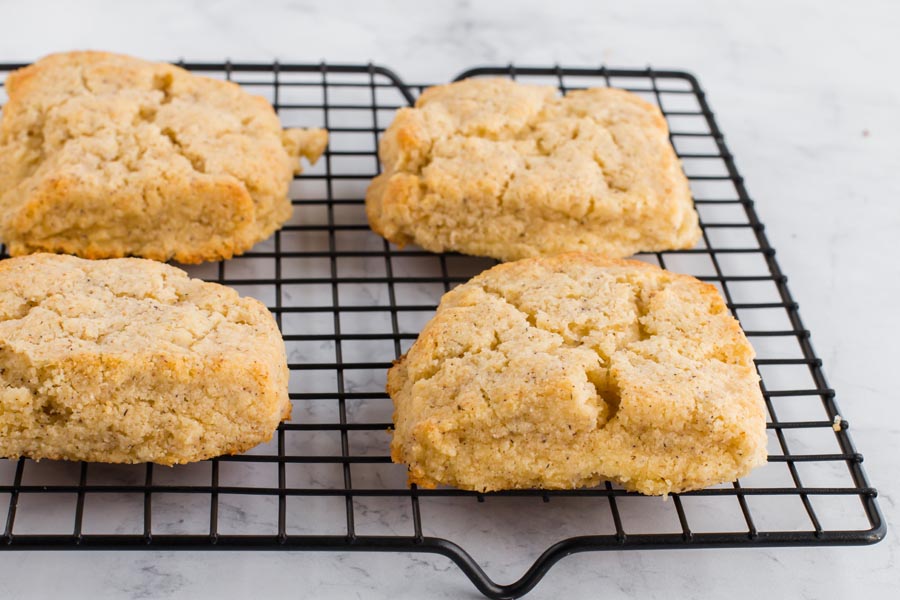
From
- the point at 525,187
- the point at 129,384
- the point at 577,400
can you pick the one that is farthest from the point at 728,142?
the point at 129,384

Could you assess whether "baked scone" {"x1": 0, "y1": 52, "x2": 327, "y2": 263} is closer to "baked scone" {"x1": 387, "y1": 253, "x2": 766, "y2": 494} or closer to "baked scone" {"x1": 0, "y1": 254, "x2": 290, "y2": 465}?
"baked scone" {"x1": 0, "y1": 254, "x2": 290, "y2": 465}

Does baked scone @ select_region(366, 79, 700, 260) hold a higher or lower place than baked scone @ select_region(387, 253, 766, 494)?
higher

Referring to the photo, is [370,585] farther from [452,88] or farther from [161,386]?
[452,88]

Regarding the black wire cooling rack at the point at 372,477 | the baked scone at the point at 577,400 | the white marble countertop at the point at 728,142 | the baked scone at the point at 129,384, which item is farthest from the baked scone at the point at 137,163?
the white marble countertop at the point at 728,142

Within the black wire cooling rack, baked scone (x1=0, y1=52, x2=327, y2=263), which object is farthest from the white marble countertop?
baked scone (x1=0, y1=52, x2=327, y2=263)

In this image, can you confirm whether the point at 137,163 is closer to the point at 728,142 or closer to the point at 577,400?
the point at 577,400

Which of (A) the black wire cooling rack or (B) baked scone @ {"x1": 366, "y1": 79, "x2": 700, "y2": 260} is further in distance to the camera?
(B) baked scone @ {"x1": 366, "y1": 79, "x2": 700, "y2": 260}
